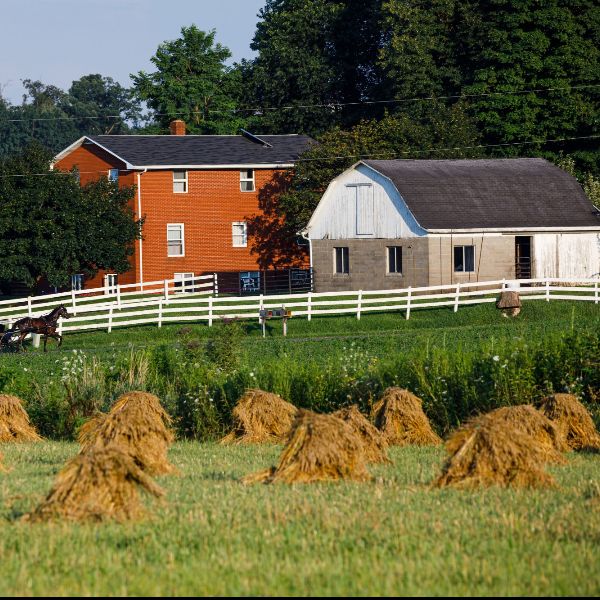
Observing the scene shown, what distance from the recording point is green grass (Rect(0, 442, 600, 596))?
30.3 feet

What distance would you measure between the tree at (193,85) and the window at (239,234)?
20.3 meters

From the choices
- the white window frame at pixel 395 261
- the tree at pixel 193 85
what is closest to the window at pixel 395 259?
the white window frame at pixel 395 261

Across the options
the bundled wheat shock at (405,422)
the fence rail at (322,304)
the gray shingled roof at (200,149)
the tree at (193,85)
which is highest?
the tree at (193,85)

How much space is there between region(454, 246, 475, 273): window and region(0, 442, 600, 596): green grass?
37505 mm

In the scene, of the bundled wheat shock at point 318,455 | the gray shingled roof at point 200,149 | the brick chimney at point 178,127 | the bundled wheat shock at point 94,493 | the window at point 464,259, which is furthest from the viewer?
the brick chimney at point 178,127

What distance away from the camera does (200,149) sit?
66.0 m

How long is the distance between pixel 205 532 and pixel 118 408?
623 cm

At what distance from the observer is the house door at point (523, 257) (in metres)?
52.6

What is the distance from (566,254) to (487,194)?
4.14 meters

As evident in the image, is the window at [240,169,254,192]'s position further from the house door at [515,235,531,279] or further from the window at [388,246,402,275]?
the house door at [515,235,531,279]

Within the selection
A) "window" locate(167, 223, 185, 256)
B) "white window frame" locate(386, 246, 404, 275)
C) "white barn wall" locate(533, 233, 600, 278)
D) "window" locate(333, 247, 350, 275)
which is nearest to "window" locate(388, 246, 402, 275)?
"white window frame" locate(386, 246, 404, 275)

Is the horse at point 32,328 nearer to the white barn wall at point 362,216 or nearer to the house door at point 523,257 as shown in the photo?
the white barn wall at point 362,216

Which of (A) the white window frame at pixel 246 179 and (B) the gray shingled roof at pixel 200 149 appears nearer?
(B) the gray shingled roof at pixel 200 149

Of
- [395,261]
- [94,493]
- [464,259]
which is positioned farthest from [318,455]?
[395,261]
